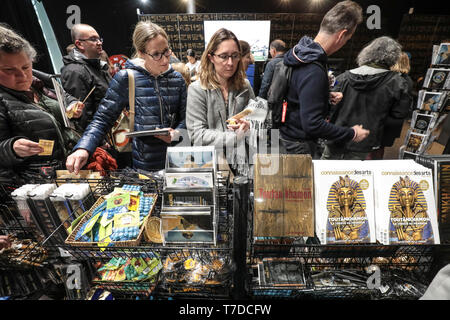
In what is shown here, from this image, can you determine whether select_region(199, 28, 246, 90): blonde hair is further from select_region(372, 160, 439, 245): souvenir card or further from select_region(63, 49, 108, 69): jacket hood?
select_region(63, 49, 108, 69): jacket hood

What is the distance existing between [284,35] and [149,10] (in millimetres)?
4084

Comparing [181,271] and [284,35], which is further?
[284,35]

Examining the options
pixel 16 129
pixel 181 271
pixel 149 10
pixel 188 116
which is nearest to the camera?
pixel 181 271

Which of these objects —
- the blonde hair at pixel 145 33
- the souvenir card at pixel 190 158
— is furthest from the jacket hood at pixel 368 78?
the souvenir card at pixel 190 158

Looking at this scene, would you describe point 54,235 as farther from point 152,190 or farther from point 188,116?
→ point 188,116

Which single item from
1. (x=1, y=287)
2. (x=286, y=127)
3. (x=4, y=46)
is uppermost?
(x=4, y=46)

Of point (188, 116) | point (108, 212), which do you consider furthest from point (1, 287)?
point (188, 116)

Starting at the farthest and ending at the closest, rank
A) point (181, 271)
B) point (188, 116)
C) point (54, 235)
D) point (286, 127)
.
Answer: point (286, 127)
point (188, 116)
point (181, 271)
point (54, 235)

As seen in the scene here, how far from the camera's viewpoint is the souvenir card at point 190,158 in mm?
1032

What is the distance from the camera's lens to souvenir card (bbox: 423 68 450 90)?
12.1 ft

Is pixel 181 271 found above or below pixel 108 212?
below

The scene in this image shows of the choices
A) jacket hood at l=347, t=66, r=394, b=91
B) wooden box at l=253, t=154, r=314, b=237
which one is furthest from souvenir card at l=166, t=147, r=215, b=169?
jacket hood at l=347, t=66, r=394, b=91

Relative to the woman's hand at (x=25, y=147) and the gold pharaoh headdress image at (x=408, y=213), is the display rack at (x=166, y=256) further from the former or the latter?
the gold pharaoh headdress image at (x=408, y=213)

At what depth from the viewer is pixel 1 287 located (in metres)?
1.23
